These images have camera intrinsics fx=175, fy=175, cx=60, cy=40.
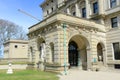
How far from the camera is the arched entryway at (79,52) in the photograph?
22500 mm

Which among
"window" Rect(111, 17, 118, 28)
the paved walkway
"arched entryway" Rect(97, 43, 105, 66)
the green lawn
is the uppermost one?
"window" Rect(111, 17, 118, 28)

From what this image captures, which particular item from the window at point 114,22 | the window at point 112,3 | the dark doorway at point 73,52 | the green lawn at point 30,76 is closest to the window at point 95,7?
Result: the window at point 112,3

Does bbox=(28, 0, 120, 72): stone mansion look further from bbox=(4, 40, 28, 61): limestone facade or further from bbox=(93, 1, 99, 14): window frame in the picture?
bbox=(4, 40, 28, 61): limestone facade

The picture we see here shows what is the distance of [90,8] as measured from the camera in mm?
26844

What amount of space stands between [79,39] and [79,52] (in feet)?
6.38

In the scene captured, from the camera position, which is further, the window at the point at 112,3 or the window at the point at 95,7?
the window at the point at 95,7

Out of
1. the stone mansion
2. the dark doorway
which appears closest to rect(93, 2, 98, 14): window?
the stone mansion

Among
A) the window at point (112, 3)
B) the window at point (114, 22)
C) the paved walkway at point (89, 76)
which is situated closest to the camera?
the paved walkway at point (89, 76)

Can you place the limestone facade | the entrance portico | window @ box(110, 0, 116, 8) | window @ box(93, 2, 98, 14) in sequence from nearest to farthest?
the entrance portico → window @ box(110, 0, 116, 8) → window @ box(93, 2, 98, 14) → the limestone facade

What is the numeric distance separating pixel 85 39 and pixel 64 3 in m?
12.3

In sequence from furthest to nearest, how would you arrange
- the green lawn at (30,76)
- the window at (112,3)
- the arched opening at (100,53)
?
the arched opening at (100,53) < the window at (112,3) < the green lawn at (30,76)

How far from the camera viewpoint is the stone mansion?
19203 mm

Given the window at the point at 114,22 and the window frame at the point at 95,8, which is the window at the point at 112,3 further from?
the window frame at the point at 95,8

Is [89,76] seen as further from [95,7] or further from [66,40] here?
[95,7]
